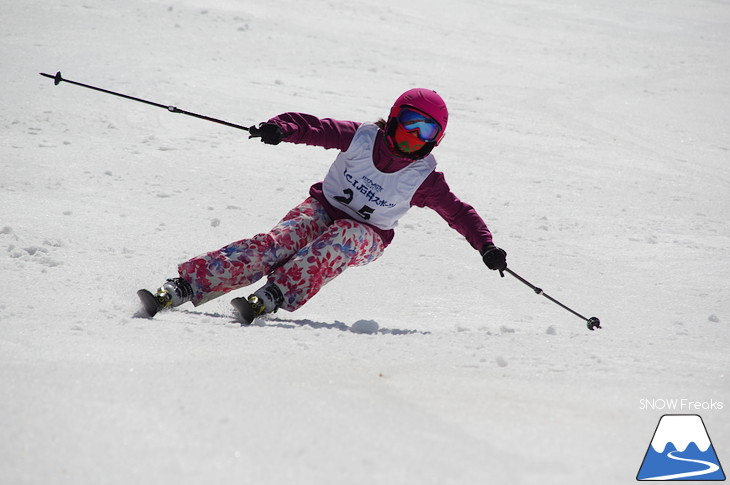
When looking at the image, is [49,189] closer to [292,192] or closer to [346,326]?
[292,192]

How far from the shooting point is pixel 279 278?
12.8ft

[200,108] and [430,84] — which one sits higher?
[430,84]

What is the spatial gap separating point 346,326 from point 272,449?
178cm

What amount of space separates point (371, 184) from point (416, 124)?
0.41 metres

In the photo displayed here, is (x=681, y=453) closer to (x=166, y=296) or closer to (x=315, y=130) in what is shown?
(x=166, y=296)

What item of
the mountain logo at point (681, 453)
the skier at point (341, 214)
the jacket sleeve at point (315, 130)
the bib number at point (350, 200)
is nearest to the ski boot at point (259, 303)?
the skier at point (341, 214)

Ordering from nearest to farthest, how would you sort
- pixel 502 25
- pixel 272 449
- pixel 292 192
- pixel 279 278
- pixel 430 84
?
pixel 272 449 < pixel 279 278 < pixel 292 192 < pixel 430 84 < pixel 502 25

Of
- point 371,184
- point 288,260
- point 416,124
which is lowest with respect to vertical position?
point 288,260

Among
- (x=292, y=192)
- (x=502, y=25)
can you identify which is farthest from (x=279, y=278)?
(x=502, y=25)

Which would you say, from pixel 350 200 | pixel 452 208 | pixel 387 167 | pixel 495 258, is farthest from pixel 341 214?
pixel 495 258

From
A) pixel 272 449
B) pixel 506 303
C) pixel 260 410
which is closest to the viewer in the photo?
pixel 272 449

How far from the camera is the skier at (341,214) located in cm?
387

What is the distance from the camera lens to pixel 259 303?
12.4 feet

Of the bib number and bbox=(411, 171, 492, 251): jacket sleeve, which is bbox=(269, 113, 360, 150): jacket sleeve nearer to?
the bib number
